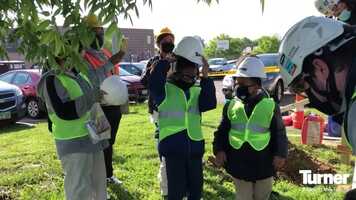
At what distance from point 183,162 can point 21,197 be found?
2.17m

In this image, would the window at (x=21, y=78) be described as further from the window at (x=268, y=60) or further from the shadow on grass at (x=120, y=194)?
the shadow on grass at (x=120, y=194)

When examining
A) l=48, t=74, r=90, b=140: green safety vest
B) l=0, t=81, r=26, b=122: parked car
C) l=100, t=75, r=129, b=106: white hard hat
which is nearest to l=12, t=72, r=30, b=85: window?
l=0, t=81, r=26, b=122: parked car

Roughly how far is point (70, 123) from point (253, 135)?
1.57 metres

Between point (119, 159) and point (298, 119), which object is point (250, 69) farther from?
point (298, 119)

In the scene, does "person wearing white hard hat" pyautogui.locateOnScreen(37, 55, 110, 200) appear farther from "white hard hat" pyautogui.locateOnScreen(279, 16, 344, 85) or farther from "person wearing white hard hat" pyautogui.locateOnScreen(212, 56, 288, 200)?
"white hard hat" pyautogui.locateOnScreen(279, 16, 344, 85)

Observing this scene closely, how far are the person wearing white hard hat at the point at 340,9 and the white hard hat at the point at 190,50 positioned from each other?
3.92 feet

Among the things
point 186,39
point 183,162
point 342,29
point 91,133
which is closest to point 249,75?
point 186,39

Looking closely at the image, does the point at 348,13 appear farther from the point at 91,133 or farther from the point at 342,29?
the point at 342,29

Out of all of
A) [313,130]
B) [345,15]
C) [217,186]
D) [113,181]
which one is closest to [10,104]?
[113,181]

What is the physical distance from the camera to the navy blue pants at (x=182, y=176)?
445 cm

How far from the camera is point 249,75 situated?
14.0 ft

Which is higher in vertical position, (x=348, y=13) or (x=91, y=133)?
(x=348, y=13)

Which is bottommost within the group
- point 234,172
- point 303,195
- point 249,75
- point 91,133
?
point 303,195

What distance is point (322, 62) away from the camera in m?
1.71
